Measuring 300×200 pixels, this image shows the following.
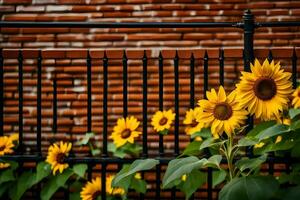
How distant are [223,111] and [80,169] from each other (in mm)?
1585

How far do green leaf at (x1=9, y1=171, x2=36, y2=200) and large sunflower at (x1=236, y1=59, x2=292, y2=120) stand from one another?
196cm

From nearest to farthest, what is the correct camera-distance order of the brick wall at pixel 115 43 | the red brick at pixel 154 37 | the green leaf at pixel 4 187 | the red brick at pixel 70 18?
the green leaf at pixel 4 187 < the brick wall at pixel 115 43 < the red brick at pixel 154 37 < the red brick at pixel 70 18

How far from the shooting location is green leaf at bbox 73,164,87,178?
128 inches

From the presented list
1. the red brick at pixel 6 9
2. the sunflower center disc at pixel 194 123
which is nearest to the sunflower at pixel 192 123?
the sunflower center disc at pixel 194 123

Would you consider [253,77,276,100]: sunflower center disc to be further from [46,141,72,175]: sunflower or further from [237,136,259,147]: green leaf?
[46,141,72,175]: sunflower

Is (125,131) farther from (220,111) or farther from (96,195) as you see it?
(220,111)

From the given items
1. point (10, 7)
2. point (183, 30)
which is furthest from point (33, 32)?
point (183, 30)

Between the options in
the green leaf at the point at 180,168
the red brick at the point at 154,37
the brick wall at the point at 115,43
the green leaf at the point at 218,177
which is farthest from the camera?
the red brick at the point at 154,37

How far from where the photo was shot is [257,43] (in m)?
4.75

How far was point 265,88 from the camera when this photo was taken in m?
1.92

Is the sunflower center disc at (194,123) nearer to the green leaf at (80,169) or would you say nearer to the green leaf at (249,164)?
the green leaf at (80,169)

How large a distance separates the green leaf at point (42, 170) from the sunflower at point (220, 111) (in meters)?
1.72

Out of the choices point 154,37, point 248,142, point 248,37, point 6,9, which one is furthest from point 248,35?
point 6,9

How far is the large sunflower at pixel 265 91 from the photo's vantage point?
6.21ft
